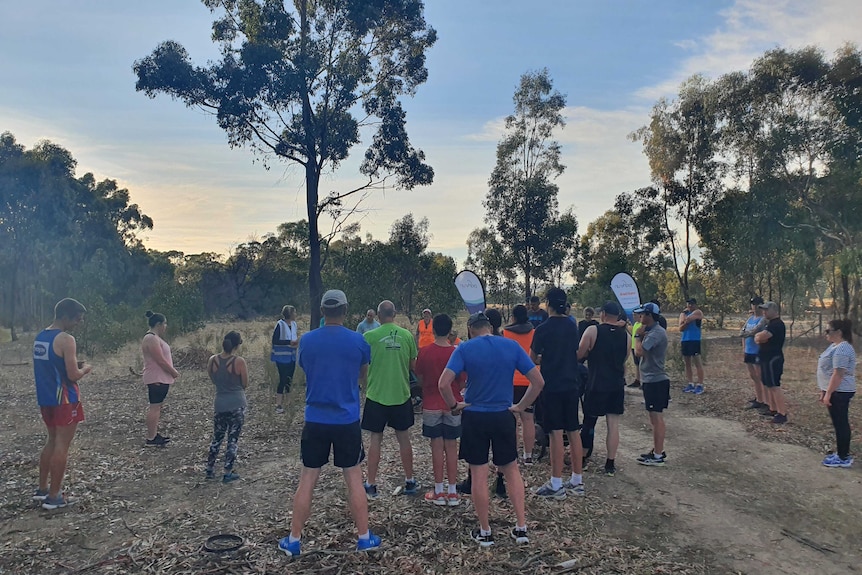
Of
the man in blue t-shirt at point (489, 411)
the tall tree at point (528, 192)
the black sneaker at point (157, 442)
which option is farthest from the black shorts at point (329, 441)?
the tall tree at point (528, 192)

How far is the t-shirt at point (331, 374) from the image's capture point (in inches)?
152

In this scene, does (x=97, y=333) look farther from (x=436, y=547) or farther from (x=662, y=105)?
(x=662, y=105)

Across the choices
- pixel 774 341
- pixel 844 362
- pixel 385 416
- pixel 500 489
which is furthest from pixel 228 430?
pixel 774 341

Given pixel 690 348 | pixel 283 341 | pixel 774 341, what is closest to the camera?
pixel 774 341

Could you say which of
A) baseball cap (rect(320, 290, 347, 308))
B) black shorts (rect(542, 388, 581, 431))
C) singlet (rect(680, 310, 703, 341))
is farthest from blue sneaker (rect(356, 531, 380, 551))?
singlet (rect(680, 310, 703, 341))

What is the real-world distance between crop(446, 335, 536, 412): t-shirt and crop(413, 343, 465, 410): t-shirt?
78cm

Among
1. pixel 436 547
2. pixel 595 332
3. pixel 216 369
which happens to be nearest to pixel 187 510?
pixel 216 369

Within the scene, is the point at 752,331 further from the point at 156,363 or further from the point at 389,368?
the point at 156,363

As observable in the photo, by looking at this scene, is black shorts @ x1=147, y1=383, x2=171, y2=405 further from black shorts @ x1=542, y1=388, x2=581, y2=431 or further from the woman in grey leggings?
black shorts @ x1=542, y1=388, x2=581, y2=431

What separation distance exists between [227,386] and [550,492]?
3.31 meters

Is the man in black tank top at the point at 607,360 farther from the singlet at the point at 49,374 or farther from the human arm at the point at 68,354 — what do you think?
the singlet at the point at 49,374

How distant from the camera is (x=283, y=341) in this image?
8.52m

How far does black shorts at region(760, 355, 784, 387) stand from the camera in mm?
Result: 7758

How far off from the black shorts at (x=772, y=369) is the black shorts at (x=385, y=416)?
5.74 meters
